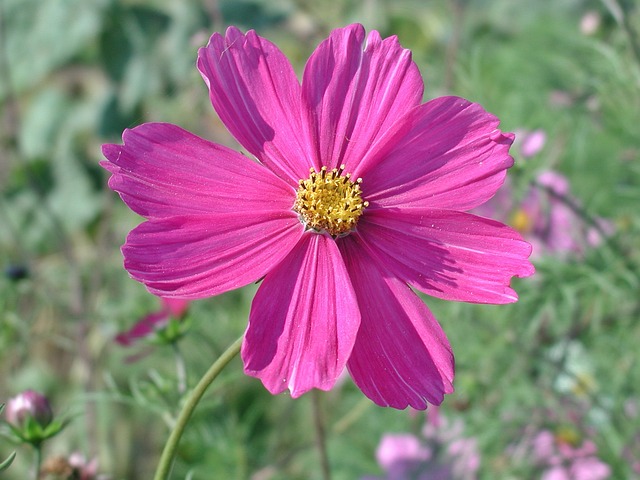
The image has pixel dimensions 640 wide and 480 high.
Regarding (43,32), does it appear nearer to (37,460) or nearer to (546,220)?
(546,220)

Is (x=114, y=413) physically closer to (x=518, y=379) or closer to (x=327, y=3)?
(x=518, y=379)

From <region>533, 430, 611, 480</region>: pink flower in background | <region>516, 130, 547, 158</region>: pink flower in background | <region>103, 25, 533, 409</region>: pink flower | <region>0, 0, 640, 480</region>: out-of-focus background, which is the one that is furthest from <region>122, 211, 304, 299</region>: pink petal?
<region>533, 430, 611, 480</region>: pink flower in background

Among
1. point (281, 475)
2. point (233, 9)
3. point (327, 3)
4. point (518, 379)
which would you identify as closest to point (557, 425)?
point (518, 379)

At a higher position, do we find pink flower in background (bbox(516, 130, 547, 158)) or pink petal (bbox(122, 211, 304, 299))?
pink flower in background (bbox(516, 130, 547, 158))

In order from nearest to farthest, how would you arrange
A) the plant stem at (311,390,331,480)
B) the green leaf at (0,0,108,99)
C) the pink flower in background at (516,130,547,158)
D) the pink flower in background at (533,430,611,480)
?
1. the plant stem at (311,390,331,480)
2. the pink flower in background at (516,130,547,158)
3. the pink flower in background at (533,430,611,480)
4. the green leaf at (0,0,108,99)

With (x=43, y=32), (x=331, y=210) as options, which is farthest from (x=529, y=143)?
(x=43, y=32)

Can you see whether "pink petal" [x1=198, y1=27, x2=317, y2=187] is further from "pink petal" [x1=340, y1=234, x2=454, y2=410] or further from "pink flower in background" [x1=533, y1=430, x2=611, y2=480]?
"pink flower in background" [x1=533, y1=430, x2=611, y2=480]
